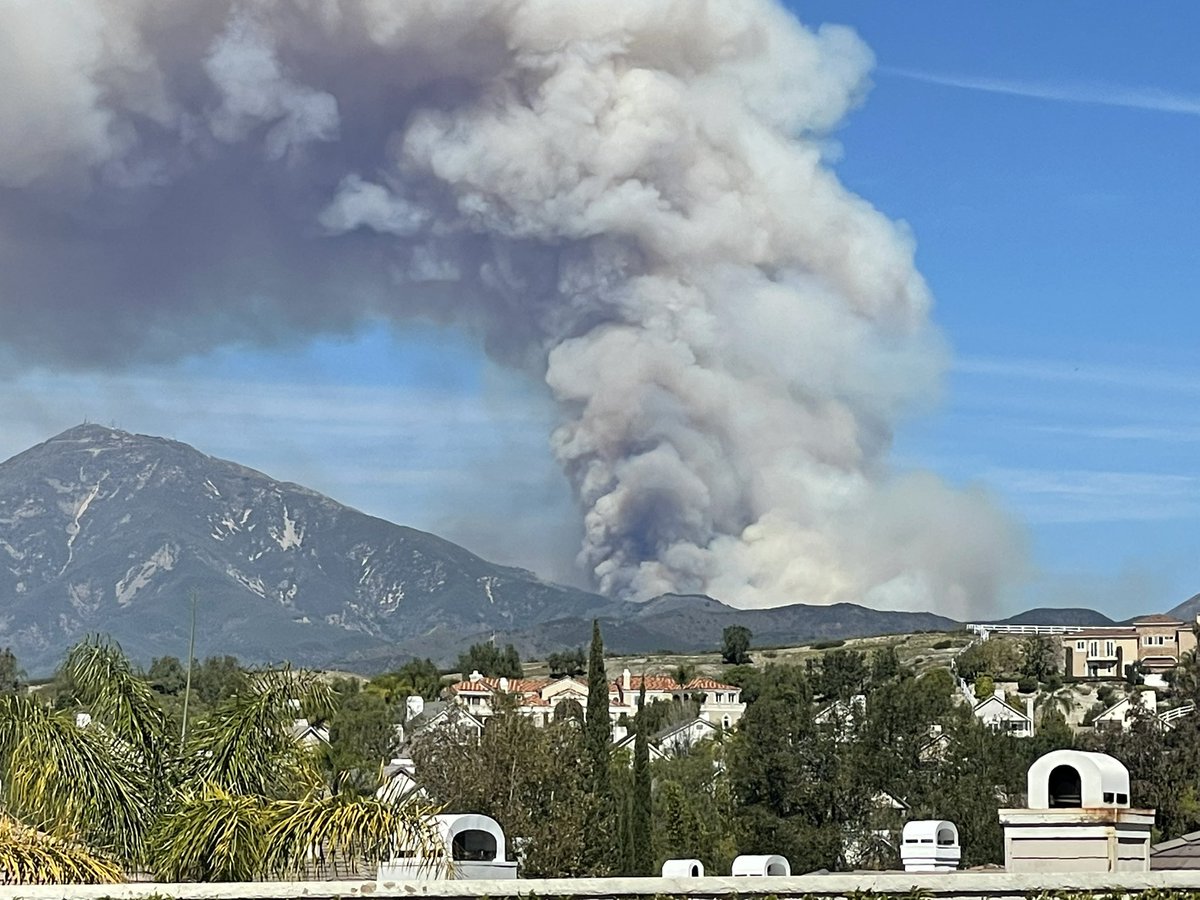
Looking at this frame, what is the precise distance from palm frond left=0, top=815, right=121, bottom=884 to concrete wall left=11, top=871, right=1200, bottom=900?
6.10ft

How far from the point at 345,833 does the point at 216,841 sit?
1.22m

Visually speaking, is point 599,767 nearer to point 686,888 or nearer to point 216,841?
point 216,841

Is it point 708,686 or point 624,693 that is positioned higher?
point 708,686

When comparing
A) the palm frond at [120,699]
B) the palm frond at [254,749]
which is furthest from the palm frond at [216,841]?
the palm frond at [120,699]

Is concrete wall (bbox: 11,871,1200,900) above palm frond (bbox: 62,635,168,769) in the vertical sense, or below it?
below

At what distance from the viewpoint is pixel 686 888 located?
1427 cm

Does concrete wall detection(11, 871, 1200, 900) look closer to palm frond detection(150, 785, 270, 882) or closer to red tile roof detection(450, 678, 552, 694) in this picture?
palm frond detection(150, 785, 270, 882)

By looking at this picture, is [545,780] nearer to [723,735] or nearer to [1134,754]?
[1134,754]

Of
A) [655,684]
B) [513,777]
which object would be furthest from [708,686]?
[513,777]

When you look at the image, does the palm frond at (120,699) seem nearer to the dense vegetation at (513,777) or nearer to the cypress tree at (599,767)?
the dense vegetation at (513,777)

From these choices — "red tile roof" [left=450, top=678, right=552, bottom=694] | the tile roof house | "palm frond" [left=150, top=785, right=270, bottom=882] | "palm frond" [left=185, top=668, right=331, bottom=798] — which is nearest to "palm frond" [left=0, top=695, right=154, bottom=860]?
"palm frond" [left=185, top=668, right=331, bottom=798]

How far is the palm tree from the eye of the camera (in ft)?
54.7

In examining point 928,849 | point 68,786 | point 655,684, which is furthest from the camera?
point 655,684

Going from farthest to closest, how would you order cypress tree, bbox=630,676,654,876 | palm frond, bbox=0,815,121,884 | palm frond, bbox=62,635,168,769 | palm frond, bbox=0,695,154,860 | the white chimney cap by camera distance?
cypress tree, bbox=630,676,654,876
the white chimney cap
palm frond, bbox=62,635,168,769
palm frond, bbox=0,695,154,860
palm frond, bbox=0,815,121,884
